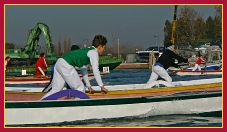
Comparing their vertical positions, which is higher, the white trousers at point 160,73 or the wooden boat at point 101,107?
the white trousers at point 160,73

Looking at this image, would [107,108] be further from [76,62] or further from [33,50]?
[33,50]

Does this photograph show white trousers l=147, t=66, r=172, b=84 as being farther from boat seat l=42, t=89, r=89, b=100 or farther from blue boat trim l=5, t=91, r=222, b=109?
boat seat l=42, t=89, r=89, b=100

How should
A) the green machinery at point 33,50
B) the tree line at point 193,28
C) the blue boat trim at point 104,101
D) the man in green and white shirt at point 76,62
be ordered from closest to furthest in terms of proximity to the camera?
the blue boat trim at point 104,101, the man in green and white shirt at point 76,62, the green machinery at point 33,50, the tree line at point 193,28

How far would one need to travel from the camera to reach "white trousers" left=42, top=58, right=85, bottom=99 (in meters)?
8.88

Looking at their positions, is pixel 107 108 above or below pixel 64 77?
below

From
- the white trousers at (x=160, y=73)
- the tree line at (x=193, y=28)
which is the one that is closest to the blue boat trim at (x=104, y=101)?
the white trousers at (x=160, y=73)

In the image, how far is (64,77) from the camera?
29.3ft

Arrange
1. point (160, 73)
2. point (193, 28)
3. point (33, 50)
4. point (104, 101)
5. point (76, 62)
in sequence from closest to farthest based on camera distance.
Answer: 1. point (76, 62)
2. point (104, 101)
3. point (160, 73)
4. point (33, 50)
5. point (193, 28)

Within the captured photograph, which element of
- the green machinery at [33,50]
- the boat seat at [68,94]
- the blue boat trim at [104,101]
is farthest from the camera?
the green machinery at [33,50]

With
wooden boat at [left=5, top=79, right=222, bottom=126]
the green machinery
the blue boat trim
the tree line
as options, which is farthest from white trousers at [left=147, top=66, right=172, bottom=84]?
the tree line

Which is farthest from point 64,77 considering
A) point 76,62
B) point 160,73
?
point 160,73

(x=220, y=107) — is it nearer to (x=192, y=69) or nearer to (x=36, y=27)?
(x=192, y=69)

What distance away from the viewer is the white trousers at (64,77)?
8.88 metres

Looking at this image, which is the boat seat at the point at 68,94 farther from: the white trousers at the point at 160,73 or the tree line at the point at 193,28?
the tree line at the point at 193,28
